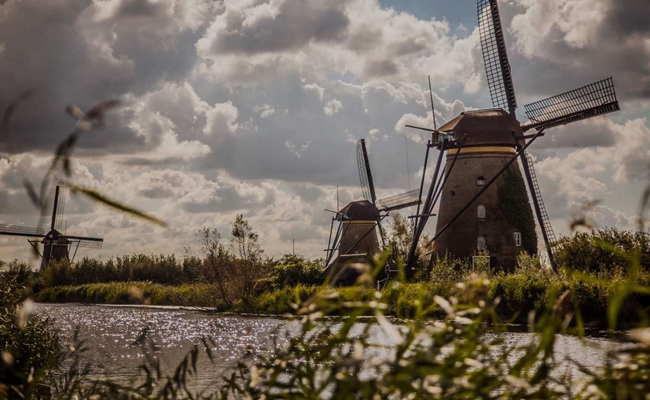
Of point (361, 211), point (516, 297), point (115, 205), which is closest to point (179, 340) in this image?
point (516, 297)

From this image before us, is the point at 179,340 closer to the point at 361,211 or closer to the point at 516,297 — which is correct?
the point at 516,297

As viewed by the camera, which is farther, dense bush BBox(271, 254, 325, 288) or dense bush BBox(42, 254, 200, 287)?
dense bush BBox(42, 254, 200, 287)

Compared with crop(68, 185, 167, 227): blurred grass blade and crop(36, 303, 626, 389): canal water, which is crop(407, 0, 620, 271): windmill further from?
crop(68, 185, 167, 227): blurred grass blade

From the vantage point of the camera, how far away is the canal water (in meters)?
14.0

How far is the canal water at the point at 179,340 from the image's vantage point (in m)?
14.0

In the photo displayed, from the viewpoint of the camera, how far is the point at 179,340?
67.4ft

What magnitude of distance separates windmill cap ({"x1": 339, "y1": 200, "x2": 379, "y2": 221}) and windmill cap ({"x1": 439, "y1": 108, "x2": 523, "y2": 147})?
17114mm

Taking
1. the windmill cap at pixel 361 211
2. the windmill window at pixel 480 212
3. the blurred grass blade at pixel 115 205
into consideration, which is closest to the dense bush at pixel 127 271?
the windmill cap at pixel 361 211

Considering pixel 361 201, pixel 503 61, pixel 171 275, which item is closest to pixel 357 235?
pixel 361 201

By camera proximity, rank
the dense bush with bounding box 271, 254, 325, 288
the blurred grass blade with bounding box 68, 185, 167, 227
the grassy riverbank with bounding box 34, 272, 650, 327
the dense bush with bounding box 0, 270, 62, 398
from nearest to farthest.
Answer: the blurred grass blade with bounding box 68, 185, 167, 227
the dense bush with bounding box 0, 270, 62, 398
the grassy riverbank with bounding box 34, 272, 650, 327
the dense bush with bounding box 271, 254, 325, 288

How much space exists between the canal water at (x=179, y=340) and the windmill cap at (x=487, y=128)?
11.0 meters

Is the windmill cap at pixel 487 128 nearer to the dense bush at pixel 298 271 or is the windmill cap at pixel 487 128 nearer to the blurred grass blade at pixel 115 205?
the dense bush at pixel 298 271

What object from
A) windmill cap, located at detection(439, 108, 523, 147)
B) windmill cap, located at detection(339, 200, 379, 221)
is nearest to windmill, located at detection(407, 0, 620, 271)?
windmill cap, located at detection(439, 108, 523, 147)

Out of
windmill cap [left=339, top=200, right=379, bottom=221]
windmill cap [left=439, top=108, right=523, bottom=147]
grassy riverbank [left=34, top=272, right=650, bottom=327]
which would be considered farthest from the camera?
windmill cap [left=339, top=200, right=379, bottom=221]
